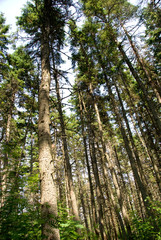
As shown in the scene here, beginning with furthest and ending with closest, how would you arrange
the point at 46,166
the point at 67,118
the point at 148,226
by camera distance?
the point at 67,118 → the point at 148,226 → the point at 46,166

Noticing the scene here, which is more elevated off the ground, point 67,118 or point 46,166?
point 67,118

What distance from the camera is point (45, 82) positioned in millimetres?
4008

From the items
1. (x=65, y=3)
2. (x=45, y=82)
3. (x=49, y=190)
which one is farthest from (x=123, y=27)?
(x=49, y=190)

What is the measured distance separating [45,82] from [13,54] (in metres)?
12.2

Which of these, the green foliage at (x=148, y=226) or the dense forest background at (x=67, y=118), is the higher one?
the dense forest background at (x=67, y=118)

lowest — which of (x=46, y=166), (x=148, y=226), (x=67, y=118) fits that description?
(x=148, y=226)

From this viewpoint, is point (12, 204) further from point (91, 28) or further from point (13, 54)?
point (13, 54)

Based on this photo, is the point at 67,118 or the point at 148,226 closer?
the point at 148,226

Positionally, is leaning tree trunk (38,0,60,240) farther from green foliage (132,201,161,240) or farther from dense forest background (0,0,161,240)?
green foliage (132,201,161,240)

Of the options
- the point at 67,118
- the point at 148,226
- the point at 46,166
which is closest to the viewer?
the point at 46,166

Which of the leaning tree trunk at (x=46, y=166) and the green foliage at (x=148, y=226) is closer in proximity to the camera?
the leaning tree trunk at (x=46, y=166)

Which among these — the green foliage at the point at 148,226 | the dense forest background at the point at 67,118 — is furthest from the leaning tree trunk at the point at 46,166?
the green foliage at the point at 148,226

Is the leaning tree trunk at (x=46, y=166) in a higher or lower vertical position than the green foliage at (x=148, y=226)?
higher

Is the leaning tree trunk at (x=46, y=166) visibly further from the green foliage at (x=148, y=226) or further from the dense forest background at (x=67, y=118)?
the green foliage at (x=148, y=226)
